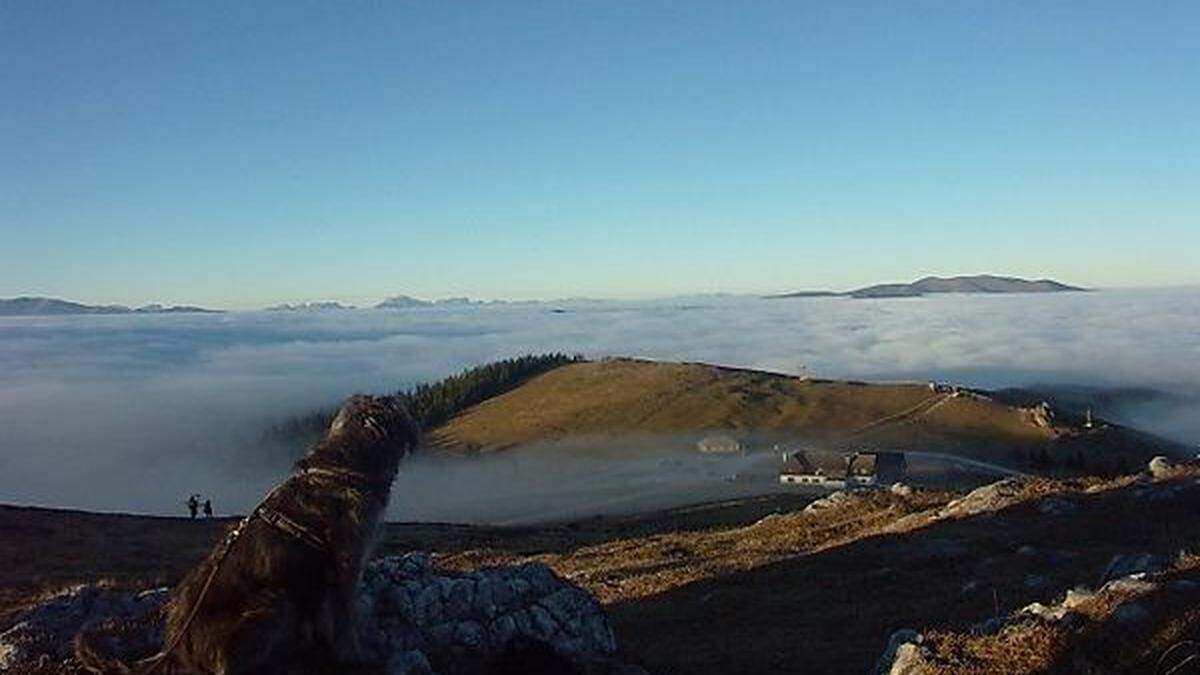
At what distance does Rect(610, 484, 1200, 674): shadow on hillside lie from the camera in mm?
19594

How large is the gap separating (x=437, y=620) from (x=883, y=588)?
518 inches

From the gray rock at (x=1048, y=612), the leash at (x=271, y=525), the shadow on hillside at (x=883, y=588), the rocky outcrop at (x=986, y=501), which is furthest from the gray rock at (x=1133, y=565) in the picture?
the leash at (x=271, y=525)

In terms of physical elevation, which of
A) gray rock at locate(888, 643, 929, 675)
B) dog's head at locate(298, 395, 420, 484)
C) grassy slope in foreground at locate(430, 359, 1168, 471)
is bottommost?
grassy slope in foreground at locate(430, 359, 1168, 471)

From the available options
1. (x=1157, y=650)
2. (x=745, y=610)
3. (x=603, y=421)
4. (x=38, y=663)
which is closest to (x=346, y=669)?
(x=38, y=663)

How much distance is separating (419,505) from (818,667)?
4179 inches

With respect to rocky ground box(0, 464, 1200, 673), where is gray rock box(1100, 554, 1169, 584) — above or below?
above

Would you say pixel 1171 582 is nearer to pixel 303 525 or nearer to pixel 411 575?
pixel 411 575

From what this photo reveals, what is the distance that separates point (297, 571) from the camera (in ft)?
27.3

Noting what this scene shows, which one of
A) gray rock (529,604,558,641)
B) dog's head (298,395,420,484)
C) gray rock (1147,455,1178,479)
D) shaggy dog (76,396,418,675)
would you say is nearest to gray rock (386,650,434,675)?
shaggy dog (76,396,418,675)

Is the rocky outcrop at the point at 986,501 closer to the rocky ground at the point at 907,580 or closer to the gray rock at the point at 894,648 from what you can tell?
the rocky ground at the point at 907,580

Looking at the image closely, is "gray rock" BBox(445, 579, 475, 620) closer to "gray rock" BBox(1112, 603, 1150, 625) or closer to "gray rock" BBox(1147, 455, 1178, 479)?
"gray rock" BBox(1112, 603, 1150, 625)

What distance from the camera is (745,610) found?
79.7 feet

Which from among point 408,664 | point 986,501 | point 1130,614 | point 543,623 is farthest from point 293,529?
point 986,501

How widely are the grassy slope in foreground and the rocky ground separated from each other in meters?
91.9
